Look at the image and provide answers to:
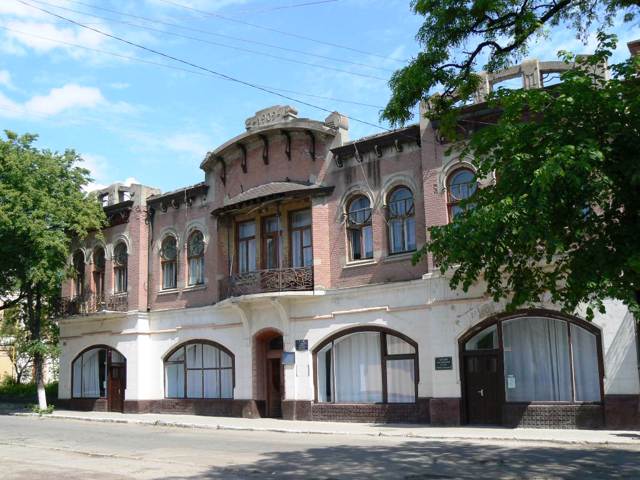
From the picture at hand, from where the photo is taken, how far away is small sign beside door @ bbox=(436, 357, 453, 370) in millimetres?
19531

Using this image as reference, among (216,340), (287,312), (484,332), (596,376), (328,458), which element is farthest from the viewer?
(216,340)

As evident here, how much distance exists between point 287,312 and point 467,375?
6.46m

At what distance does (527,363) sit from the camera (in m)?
18.8

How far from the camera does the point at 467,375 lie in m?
19.6

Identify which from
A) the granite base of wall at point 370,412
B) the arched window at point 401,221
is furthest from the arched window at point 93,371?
the arched window at point 401,221

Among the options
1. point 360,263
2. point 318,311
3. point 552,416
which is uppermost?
point 360,263

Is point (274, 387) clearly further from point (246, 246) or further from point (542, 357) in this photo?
point (542, 357)

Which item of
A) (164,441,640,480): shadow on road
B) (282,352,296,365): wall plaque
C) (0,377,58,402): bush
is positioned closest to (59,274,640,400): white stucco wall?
(282,352,296,365): wall plaque

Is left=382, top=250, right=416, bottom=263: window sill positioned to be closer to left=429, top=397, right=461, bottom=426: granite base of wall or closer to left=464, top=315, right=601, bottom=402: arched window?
left=464, top=315, right=601, bottom=402: arched window

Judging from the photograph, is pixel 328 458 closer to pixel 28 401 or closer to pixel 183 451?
pixel 183 451

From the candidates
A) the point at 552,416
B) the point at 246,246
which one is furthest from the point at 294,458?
the point at 246,246

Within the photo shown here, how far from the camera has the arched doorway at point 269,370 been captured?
24.5 m

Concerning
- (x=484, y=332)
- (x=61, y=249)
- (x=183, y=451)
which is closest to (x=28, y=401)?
(x=61, y=249)

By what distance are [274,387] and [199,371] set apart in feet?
11.8
